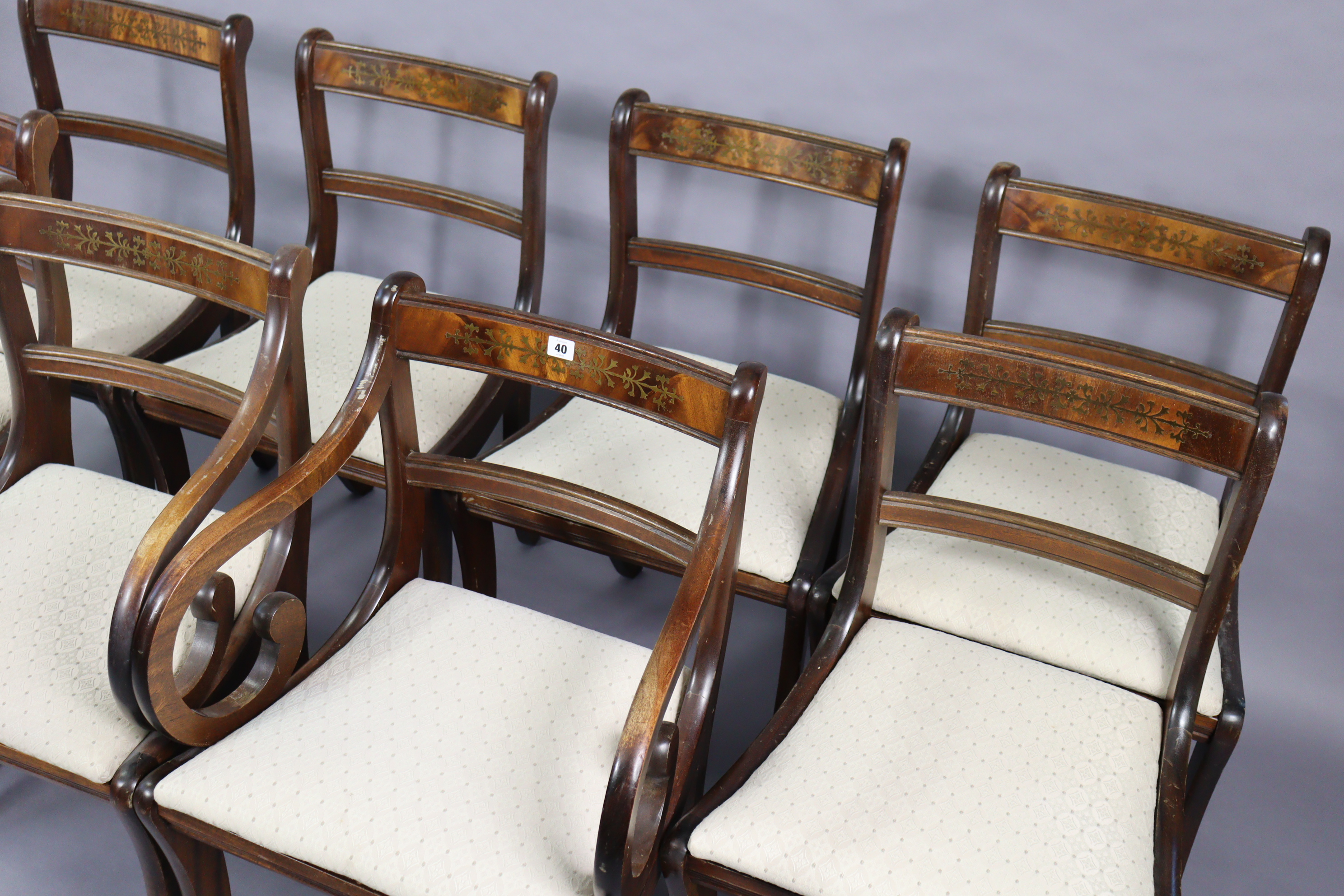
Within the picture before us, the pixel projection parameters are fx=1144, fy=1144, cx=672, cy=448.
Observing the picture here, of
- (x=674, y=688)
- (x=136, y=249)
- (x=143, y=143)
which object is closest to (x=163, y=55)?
(x=143, y=143)

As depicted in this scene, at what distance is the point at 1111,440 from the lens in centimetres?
128

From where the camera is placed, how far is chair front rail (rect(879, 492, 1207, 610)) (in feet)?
4.22

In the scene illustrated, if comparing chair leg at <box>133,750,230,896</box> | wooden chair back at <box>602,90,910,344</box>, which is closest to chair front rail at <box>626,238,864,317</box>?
wooden chair back at <box>602,90,910,344</box>

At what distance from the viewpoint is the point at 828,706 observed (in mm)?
1317

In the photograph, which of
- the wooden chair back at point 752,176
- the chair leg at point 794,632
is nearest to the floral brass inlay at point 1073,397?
the chair leg at point 794,632

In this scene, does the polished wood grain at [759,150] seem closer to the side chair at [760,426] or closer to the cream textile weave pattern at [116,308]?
the side chair at [760,426]

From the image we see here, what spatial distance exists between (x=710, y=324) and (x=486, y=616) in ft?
3.31

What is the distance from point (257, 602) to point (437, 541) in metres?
0.24

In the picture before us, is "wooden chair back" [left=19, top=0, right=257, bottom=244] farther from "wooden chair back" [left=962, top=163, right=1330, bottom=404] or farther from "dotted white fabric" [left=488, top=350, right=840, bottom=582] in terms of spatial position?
"wooden chair back" [left=962, top=163, right=1330, bottom=404]

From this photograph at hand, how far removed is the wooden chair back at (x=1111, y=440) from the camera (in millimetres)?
1182

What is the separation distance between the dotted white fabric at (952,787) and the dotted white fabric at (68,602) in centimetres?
66

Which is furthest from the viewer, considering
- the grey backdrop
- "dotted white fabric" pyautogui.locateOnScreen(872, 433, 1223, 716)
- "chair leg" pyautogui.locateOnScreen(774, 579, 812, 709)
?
the grey backdrop

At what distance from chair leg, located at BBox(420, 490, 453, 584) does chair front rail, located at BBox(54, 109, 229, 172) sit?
1.02 metres

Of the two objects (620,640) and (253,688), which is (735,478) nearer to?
(620,640)
